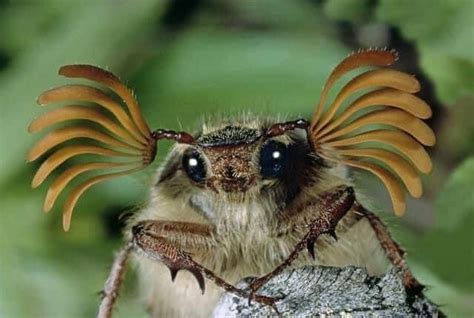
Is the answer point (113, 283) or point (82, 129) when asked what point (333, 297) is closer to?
point (82, 129)

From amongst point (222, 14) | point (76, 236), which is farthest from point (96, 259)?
point (222, 14)

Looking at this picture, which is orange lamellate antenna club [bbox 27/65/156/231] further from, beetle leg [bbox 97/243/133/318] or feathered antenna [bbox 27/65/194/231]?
beetle leg [bbox 97/243/133/318]

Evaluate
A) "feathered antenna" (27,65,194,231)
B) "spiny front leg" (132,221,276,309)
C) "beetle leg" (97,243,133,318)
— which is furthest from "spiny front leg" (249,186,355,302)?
"beetle leg" (97,243,133,318)

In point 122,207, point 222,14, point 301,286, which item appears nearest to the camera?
point 301,286

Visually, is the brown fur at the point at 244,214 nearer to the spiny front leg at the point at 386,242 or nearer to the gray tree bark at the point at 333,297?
the spiny front leg at the point at 386,242

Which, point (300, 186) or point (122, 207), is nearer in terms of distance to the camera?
point (300, 186)

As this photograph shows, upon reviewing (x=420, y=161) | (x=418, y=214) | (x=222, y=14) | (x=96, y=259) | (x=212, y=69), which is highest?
(x=222, y=14)

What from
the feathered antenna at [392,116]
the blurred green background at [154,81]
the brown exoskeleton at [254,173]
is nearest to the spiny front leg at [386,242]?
the brown exoskeleton at [254,173]

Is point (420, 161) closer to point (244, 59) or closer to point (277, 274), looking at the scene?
point (277, 274)
